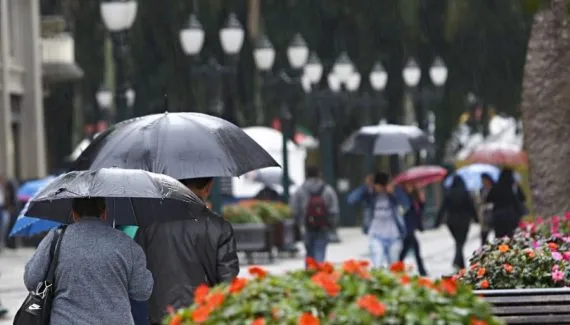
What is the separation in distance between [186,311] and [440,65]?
113 ft

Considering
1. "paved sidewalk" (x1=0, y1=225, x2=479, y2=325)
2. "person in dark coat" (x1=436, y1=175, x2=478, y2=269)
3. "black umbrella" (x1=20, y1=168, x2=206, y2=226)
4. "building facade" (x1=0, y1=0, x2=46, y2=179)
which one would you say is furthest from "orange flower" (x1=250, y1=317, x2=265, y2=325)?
"building facade" (x1=0, y1=0, x2=46, y2=179)

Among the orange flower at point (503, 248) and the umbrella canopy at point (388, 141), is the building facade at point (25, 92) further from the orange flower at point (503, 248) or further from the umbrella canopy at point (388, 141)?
the orange flower at point (503, 248)

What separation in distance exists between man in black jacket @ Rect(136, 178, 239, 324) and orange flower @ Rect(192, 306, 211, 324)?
316 cm

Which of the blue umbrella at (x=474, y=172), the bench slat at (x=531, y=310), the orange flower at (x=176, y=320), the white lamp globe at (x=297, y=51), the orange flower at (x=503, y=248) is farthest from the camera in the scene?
the white lamp globe at (x=297, y=51)

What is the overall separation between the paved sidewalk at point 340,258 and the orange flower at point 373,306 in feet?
38.8

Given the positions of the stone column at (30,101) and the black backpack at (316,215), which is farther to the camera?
the stone column at (30,101)

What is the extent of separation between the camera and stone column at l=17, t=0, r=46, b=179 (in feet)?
137

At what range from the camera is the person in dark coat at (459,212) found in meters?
24.0

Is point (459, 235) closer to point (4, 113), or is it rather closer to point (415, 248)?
point (415, 248)

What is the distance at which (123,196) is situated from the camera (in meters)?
8.67

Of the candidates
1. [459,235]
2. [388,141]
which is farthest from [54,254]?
[388,141]

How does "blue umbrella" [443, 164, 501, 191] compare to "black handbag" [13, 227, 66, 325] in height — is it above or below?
below

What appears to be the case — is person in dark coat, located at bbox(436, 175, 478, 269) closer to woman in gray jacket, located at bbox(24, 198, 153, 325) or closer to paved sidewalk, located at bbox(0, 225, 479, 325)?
paved sidewalk, located at bbox(0, 225, 479, 325)

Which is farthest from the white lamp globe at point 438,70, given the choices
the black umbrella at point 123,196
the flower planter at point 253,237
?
the black umbrella at point 123,196
